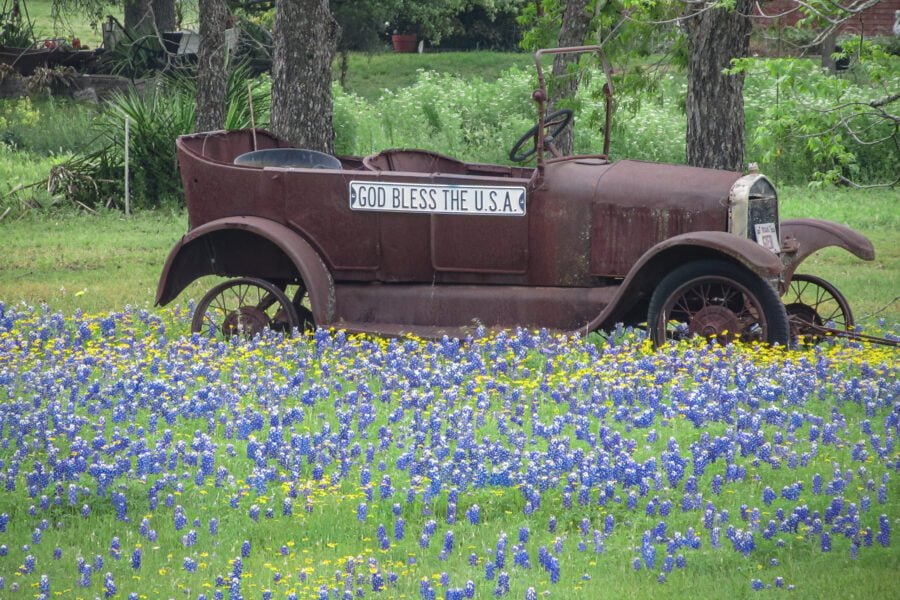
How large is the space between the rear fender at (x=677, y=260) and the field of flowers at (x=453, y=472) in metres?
0.24

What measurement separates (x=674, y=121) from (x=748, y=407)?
16.1 meters

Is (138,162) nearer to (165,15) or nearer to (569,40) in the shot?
(569,40)

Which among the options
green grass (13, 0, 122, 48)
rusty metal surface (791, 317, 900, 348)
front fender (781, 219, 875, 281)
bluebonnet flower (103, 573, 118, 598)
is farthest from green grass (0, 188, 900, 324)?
green grass (13, 0, 122, 48)

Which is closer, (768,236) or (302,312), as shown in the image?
(768,236)

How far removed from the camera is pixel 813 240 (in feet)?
29.9

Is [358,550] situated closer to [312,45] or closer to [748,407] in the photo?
[748,407]

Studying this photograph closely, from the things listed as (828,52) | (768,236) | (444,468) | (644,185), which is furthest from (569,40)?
(828,52)

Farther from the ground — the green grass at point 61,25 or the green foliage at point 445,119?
the green grass at point 61,25

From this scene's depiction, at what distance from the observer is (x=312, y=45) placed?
1316 centimetres

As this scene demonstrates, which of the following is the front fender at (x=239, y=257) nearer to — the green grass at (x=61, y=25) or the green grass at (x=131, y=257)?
the green grass at (x=131, y=257)

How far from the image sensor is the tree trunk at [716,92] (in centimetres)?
1166

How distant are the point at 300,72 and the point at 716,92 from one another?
13.5 feet

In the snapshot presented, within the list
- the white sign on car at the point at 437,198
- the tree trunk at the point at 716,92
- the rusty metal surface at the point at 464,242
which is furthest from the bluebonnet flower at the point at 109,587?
the tree trunk at the point at 716,92

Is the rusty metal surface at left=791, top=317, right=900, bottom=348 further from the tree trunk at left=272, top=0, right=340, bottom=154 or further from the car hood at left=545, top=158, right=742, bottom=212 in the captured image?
the tree trunk at left=272, top=0, right=340, bottom=154
